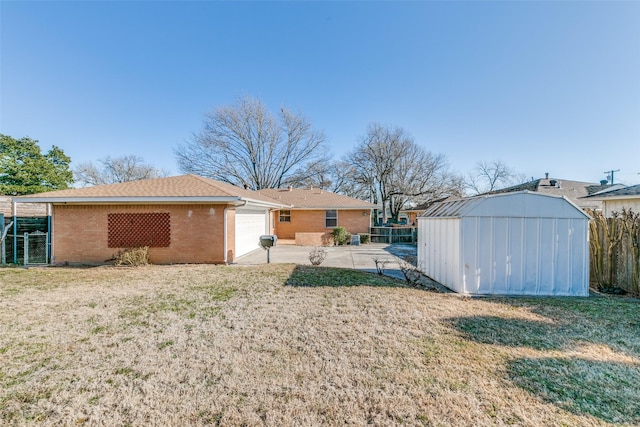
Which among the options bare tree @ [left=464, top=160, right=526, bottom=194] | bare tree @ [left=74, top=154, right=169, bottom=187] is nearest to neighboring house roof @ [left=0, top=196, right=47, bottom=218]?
bare tree @ [left=74, top=154, right=169, bottom=187]

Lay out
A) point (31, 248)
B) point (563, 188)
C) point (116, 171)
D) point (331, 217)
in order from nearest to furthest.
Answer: point (31, 248), point (331, 217), point (563, 188), point (116, 171)

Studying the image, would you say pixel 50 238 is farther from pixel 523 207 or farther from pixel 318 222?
pixel 523 207

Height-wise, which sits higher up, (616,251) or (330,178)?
(330,178)

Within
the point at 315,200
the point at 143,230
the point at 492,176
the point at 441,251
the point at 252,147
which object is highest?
the point at 252,147

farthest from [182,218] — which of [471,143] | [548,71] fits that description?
[471,143]

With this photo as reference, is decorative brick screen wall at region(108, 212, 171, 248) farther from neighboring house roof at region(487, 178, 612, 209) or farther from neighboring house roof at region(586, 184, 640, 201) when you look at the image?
neighboring house roof at region(487, 178, 612, 209)

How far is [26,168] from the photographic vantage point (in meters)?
23.0

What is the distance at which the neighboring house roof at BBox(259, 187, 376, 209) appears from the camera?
63.7ft

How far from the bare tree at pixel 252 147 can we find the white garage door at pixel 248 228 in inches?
589

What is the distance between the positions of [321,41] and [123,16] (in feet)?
30.7

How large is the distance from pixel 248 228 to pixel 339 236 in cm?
662

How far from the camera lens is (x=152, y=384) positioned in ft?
9.73

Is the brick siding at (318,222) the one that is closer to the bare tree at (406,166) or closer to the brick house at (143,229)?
the brick house at (143,229)

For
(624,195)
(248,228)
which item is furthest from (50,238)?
(624,195)
